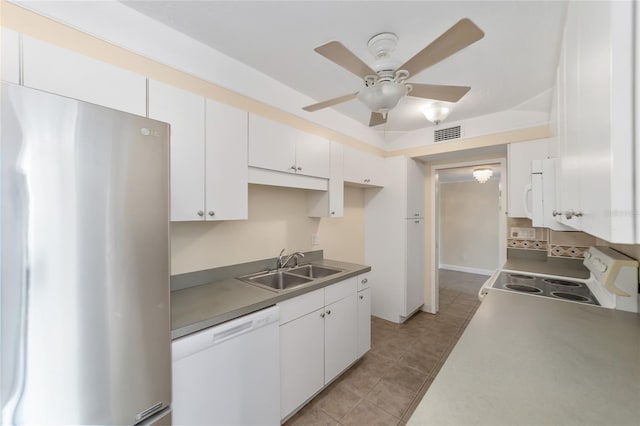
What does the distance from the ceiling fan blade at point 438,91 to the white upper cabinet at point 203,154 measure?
111 centimetres

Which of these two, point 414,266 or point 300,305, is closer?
point 300,305

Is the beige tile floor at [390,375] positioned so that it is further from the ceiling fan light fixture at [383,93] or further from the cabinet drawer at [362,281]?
the ceiling fan light fixture at [383,93]

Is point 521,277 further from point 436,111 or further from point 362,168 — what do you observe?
point 362,168

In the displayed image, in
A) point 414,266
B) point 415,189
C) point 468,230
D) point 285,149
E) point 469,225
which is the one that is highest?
point 285,149

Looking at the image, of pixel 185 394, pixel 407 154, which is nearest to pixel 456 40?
pixel 185 394

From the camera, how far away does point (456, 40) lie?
1.05 meters

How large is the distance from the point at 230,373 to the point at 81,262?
91 cm

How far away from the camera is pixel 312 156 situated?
87.1 inches

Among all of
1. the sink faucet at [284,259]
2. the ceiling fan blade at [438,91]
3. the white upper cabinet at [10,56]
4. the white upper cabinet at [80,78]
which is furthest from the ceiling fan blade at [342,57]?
the sink faucet at [284,259]

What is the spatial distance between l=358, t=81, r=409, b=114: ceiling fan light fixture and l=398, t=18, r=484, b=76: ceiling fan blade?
0.30 feet

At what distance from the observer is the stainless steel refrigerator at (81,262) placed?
27.7 inches

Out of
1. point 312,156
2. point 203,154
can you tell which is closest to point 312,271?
point 312,156

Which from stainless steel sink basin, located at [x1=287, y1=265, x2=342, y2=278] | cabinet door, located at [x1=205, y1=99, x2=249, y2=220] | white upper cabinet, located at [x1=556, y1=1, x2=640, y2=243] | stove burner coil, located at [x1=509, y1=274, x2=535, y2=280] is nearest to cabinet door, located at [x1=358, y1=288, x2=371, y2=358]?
stainless steel sink basin, located at [x1=287, y1=265, x2=342, y2=278]

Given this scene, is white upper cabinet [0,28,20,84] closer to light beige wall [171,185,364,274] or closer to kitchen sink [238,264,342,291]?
light beige wall [171,185,364,274]
